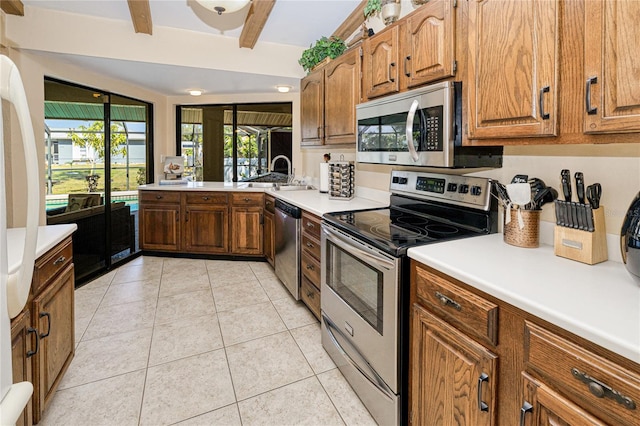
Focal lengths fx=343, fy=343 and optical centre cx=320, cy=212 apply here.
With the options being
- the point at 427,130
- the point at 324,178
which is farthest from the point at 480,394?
the point at 324,178

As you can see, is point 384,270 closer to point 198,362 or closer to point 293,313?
point 198,362

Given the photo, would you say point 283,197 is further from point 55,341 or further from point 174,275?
point 55,341

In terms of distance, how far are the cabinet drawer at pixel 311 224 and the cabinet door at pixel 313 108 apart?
836mm

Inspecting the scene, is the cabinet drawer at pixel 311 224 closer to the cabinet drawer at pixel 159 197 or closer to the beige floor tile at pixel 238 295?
the beige floor tile at pixel 238 295

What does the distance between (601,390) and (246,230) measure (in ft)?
12.4

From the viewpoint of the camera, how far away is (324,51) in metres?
3.11

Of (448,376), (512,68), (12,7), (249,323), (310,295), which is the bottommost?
(249,323)

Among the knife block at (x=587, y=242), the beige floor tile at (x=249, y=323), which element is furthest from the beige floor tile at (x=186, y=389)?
the knife block at (x=587, y=242)

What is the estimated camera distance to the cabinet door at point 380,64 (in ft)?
6.88

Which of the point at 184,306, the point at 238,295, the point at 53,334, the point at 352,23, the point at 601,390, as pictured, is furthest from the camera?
the point at 238,295

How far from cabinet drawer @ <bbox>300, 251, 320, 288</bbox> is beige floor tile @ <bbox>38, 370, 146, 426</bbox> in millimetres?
1263

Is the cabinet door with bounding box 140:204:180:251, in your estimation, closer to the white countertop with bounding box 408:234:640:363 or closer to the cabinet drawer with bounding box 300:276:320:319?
the cabinet drawer with bounding box 300:276:320:319

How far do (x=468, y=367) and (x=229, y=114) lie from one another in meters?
4.72

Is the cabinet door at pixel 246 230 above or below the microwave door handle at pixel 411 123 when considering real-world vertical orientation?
below
